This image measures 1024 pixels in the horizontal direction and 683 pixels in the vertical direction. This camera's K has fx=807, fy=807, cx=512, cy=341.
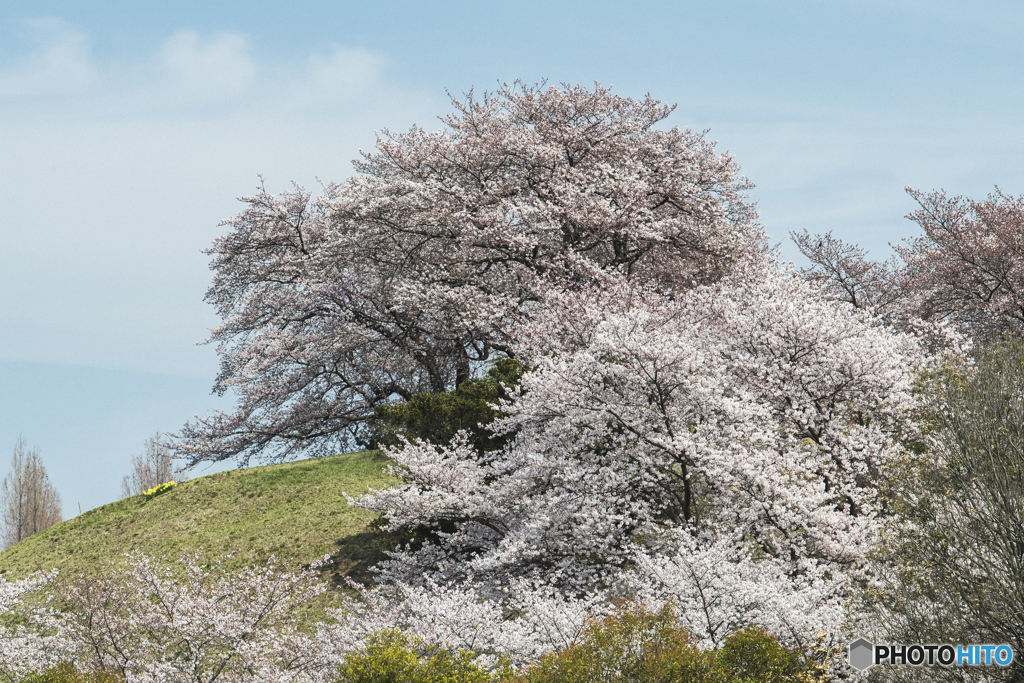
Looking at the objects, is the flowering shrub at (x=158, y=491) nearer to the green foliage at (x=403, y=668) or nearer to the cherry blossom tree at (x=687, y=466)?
the cherry blossom tree at (x=687, y=466)

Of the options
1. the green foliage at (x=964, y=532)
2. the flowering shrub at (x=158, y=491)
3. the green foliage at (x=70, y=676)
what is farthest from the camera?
the flowering shrub at (x=158, y=491)

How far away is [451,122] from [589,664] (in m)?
22.5

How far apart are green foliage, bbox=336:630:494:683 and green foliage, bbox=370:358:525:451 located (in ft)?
25.5

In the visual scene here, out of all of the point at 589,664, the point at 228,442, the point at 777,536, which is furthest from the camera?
the point at 228,442

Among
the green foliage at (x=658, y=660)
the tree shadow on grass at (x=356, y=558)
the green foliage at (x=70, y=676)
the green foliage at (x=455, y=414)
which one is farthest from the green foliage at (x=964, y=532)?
the green foliage at (x=70, y=676)

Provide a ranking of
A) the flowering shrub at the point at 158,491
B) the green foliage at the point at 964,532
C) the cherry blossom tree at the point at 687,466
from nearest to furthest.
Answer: the green foliage at the point at 964,532, the cherry blossom tree at the point at 687,466, the flowering shrub at the point at 158,491

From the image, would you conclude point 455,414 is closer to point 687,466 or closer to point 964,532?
point 687,466

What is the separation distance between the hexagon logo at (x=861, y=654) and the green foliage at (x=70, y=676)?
9.89 meters

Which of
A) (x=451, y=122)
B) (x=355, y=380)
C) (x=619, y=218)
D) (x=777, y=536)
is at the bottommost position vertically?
(x=777, y=536)

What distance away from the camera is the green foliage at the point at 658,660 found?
30.0 feet

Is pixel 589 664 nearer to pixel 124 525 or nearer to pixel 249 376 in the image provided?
pixel 124 525

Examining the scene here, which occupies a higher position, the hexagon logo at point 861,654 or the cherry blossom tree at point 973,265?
the cherry blossom tree at point 973,265

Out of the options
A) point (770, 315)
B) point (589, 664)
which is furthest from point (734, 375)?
point (589, 664)

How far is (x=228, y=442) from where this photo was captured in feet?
88.6
